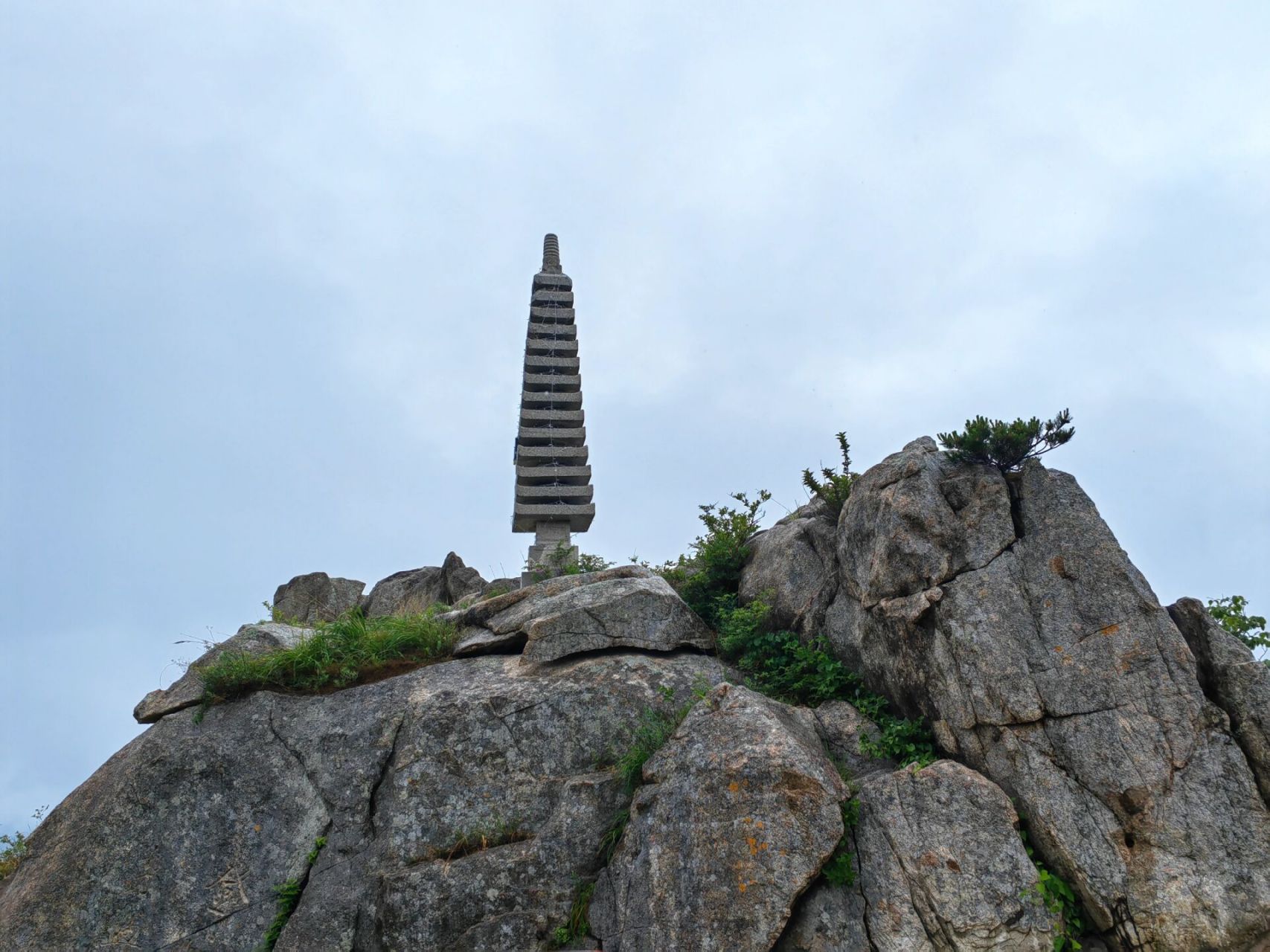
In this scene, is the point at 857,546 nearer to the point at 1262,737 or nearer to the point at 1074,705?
the point at 1074,705

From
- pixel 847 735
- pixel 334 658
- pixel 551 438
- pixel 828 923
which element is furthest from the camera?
pixel 551 438

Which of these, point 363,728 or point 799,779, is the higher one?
point 363,728

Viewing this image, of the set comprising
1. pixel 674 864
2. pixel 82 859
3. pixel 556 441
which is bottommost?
pixel 674 864

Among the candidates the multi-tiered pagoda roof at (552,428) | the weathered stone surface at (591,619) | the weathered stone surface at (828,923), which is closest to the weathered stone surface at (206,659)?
the weathered stone surface at (591,619)

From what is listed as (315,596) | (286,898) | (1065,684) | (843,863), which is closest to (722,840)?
(843,863)

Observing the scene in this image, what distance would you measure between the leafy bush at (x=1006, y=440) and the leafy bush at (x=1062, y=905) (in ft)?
17.0

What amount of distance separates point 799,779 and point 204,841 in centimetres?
721

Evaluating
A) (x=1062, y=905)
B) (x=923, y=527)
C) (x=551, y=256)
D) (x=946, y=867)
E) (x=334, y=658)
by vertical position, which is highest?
(x=551, y=256)

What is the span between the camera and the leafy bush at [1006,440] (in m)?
11.6

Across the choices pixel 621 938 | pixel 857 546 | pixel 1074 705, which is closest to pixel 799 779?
pixel 621 938

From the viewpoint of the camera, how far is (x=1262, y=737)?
9.07m

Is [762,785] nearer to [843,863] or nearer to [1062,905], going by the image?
[843,863]

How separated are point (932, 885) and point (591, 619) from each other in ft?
A: 19.6

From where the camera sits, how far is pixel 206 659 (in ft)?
42.7
